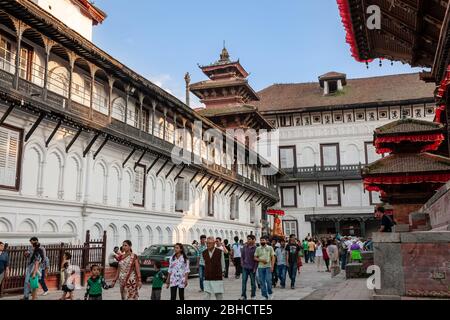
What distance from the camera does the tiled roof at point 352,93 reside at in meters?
51.7

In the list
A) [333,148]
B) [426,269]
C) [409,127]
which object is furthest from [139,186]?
[333,148]

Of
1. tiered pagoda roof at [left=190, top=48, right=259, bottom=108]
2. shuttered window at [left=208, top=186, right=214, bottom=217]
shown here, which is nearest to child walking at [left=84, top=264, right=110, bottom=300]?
shuttered window at [left=208, top=186, right=214, bottom=217]

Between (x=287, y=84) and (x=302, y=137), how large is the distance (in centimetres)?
1088

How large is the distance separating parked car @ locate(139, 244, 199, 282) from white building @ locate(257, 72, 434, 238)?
3292cm

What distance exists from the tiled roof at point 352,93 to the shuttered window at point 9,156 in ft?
130

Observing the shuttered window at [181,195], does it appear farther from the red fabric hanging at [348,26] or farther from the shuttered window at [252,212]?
the red fabric hanging at [348,26]

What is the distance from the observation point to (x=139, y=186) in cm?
2520

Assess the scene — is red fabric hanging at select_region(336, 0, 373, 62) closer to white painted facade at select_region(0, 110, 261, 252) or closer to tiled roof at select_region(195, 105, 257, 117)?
white painted facade at select_region(0, 110, 261, 252)

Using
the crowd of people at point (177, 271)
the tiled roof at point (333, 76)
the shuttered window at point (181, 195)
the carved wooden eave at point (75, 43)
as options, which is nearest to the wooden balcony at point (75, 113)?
the carved wooden eave at point (75, 43)

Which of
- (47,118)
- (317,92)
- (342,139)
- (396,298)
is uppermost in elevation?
(317,92)

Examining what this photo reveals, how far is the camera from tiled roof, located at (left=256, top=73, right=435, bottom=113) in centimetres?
5172

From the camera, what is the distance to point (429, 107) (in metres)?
49.8

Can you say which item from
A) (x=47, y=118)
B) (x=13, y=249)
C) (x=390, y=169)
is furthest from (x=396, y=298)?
(x=47, y=118)
